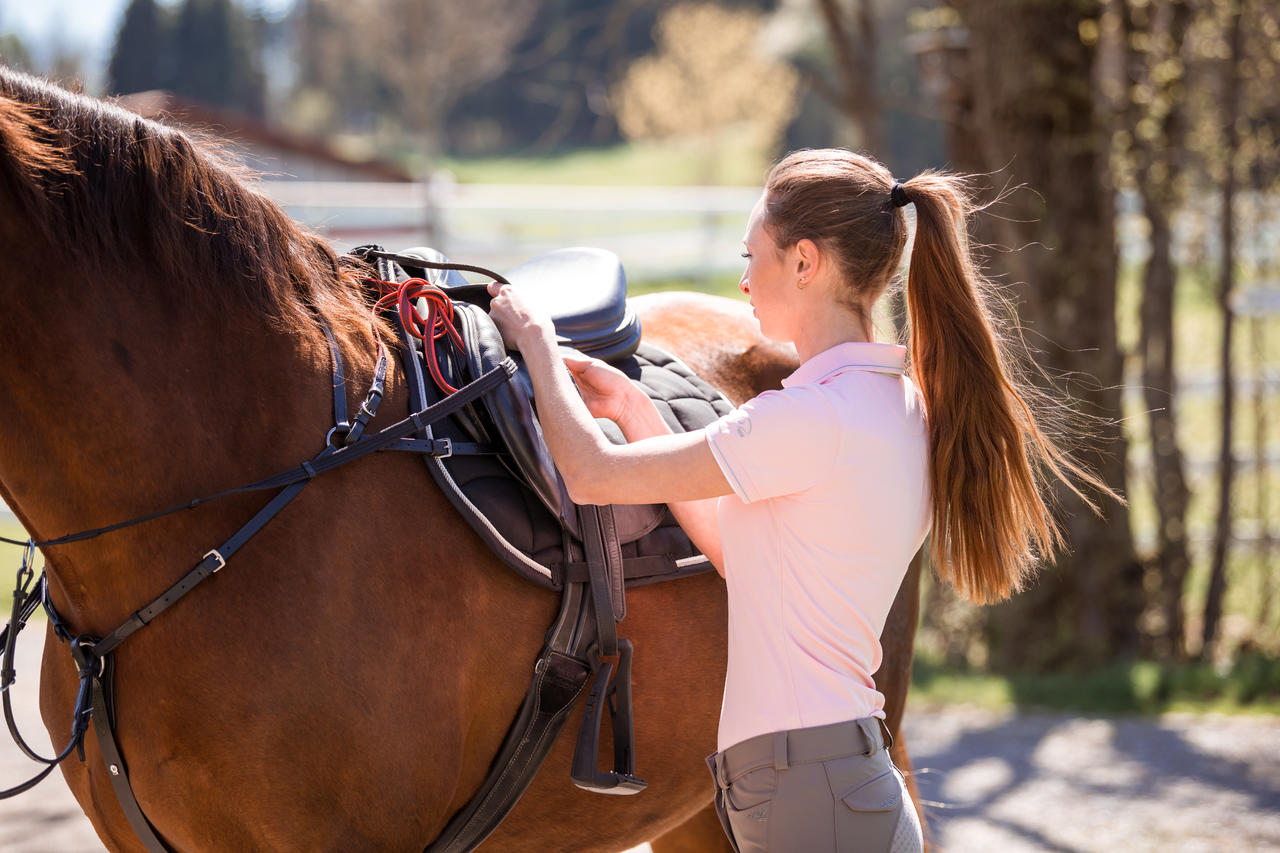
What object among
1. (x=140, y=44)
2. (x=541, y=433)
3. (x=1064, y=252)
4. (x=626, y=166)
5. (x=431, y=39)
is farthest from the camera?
(x=626, y=166)

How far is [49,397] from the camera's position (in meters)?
1.56

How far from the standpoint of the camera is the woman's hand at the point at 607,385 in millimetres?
1954

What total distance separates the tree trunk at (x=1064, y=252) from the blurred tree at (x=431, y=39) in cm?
1984

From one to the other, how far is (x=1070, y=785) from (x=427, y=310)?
3561 mm

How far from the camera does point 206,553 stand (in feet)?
5.28

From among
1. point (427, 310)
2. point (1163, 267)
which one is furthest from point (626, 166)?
point (427, 310)

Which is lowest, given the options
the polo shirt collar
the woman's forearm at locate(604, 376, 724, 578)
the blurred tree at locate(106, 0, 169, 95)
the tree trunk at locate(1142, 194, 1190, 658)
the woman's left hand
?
the tree trunk at locate(1142, 194, 1190, 658)

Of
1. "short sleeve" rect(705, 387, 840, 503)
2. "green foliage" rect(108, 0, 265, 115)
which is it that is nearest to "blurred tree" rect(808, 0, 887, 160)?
"short sleeve" rect(705, 387, 840, 503)

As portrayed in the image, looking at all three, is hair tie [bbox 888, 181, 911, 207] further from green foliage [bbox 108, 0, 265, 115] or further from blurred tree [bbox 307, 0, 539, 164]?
green foliage [bbox 108, 0, 265, 115]

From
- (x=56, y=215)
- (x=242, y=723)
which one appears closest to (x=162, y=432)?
(x=56, y=215)

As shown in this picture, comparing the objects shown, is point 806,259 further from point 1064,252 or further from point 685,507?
point 1064,252

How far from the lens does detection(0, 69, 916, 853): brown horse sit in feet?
5.16

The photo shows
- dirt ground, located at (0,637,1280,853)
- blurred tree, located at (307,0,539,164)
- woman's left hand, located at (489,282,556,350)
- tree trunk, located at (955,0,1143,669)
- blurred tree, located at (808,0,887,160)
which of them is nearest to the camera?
woman's left hand, located at (489,282,556,350)

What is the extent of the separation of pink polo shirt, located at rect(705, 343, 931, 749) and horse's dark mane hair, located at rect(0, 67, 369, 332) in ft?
2.52
